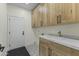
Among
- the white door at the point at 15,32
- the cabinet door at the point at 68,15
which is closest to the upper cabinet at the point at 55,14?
the cabinet door at the point at 68,15

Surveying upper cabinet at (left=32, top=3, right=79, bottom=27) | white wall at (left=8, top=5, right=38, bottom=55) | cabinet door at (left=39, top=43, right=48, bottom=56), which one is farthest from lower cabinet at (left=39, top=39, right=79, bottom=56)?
upper cabinet at (left=32, top=3, right=79, bottom=27)

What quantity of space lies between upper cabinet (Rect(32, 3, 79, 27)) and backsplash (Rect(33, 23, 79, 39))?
0.07m

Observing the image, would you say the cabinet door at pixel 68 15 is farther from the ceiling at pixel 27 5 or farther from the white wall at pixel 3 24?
the white wall at pixel 3 24

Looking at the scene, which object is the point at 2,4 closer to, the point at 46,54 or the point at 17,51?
the point at 17,51

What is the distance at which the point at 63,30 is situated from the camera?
205cm

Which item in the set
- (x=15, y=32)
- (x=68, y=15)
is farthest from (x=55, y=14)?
(x=15, y=32)

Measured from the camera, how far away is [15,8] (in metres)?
1.55

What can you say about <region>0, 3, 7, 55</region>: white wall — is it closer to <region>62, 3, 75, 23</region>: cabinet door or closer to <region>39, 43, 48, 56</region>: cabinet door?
<region>39, 43, 48, 56</region>: cabinet door

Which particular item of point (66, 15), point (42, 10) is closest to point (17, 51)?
point (42, 10)

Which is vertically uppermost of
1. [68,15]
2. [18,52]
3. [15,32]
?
[68,15]

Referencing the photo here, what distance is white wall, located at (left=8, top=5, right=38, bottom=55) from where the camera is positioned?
155 centimetres

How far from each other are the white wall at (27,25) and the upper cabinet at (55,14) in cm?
8

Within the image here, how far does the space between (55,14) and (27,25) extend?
644 mm

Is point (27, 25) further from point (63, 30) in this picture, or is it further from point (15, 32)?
point (63, 30)
